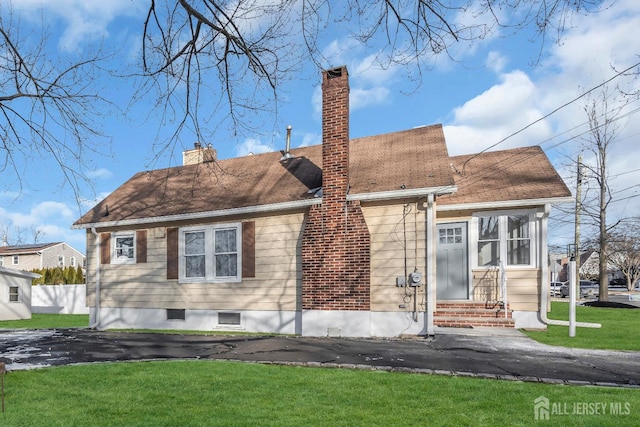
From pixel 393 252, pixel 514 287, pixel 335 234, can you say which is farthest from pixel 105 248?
pixel 514 287

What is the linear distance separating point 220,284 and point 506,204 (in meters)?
8.29

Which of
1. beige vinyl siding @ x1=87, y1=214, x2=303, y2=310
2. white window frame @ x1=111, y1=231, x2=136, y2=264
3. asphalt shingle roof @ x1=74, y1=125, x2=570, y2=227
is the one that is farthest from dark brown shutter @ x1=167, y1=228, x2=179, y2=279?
white window frame @ x1=111, y1=231, x2=136, y2=264

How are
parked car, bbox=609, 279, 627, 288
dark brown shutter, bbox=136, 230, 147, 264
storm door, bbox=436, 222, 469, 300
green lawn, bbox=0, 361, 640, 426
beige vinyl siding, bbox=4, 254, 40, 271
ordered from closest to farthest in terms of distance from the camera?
green lawn, bbox=0, 361, 640, 426
storm door, bbox=436, 222, 469, 300
dark brown shutter, bbox=136, 230, 147, 264
beige vinyl siding, bbox=4, 254, 40, 271
parked car, bbox=609, 279, 627, 288

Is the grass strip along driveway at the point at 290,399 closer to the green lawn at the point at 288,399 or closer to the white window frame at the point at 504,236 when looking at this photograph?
the green lawn at the point at 288,399

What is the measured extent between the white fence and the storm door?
1937 cm

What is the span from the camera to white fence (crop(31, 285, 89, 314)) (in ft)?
77.2

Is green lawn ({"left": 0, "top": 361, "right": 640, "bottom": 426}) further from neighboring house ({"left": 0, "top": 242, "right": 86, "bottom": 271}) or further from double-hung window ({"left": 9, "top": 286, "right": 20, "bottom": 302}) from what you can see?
neighboring house ({"left": 0, "top": 242, "right": 86, "bottom": 271})

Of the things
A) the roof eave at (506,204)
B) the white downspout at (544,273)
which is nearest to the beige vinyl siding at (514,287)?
the white downspout at (544,273)

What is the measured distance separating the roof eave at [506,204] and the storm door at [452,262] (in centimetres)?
62

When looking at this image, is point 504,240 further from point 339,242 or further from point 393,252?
point 339,242

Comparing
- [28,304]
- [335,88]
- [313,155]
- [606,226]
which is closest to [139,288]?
[313,155]

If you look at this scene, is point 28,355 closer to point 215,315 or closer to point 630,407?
point 215,315

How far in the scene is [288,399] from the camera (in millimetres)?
5098

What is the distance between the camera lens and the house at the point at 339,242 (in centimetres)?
1042
